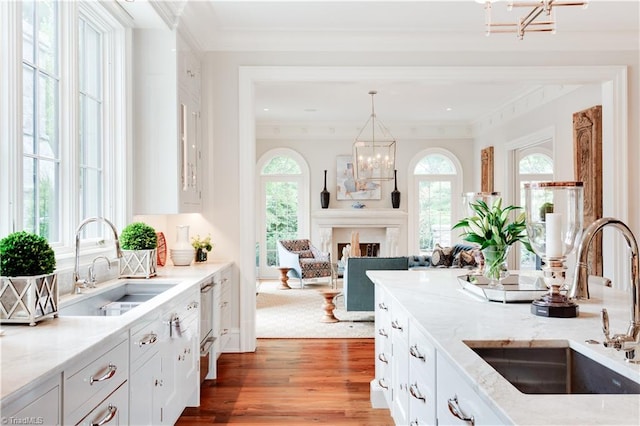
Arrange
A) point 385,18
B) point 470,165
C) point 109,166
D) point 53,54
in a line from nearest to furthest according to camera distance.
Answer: point 53,54 → point 109,166 → point 385,18 → point 470,165

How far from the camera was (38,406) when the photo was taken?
4.04ft

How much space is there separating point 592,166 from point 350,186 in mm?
4736

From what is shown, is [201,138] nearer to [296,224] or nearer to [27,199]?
[27,199]

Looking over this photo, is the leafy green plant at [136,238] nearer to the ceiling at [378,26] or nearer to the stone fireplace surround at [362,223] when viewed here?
the ceiling at [378,26]

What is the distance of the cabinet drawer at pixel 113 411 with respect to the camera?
1562 mm

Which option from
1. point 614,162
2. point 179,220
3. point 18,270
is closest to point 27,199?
point 18,270

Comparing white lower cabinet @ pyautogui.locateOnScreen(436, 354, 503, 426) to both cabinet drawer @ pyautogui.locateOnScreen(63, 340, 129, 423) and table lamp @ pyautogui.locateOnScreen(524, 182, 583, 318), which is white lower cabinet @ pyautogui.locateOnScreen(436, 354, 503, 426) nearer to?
table lamp @ pyautogui.locateOnScreen(524, 182, 583, 318)

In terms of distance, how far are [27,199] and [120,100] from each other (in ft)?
4.28

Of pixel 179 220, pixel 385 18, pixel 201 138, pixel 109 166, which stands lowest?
pixel 179 220

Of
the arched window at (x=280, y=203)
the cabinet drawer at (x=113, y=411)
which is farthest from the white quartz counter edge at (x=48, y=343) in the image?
the arched window at (x=280, y=203)

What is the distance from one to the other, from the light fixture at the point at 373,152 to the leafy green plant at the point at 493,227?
4.67m

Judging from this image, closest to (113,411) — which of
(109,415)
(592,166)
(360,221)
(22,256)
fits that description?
(109,415)

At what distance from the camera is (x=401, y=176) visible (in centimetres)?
A: 923

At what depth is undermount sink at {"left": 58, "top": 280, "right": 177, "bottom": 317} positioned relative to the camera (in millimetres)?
2328
